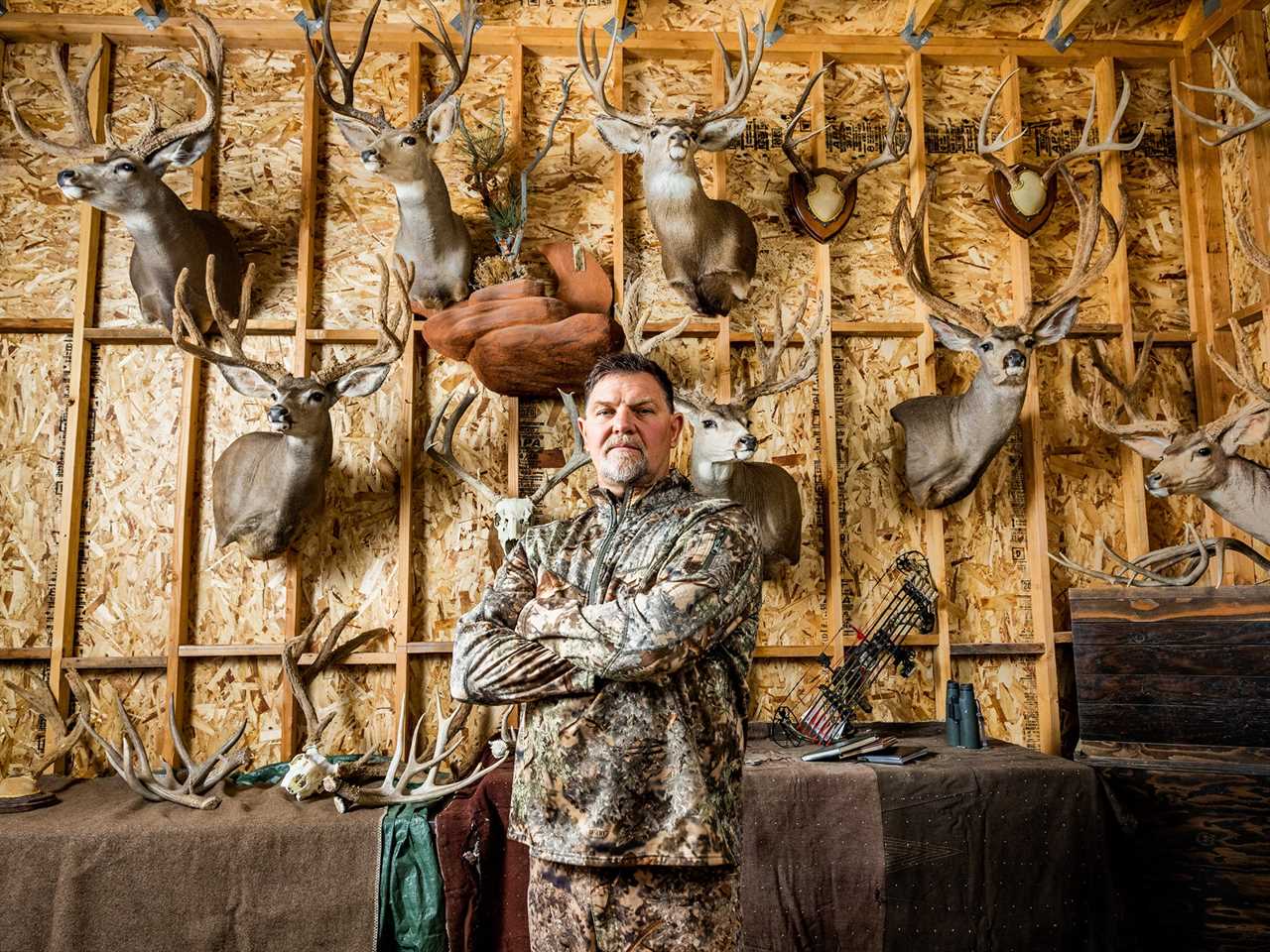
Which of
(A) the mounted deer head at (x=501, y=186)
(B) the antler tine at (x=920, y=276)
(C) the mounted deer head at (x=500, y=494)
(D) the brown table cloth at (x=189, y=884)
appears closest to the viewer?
(D) the brown table cloth at (x=189, y=884)

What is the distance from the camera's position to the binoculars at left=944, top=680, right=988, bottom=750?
3.82m

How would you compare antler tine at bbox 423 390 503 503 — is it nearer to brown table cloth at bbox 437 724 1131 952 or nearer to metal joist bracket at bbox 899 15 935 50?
brown table cloth at bbox 437 724 1131 952

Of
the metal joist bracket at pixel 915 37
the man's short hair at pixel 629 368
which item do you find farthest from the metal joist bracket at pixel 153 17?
the man's short hair at pixel 629 368

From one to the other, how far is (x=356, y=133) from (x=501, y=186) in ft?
2.46

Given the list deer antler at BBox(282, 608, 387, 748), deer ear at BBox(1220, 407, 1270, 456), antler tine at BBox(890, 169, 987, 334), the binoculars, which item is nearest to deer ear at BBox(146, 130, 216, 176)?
deer antler at BBox(282, 608, 387, 748)

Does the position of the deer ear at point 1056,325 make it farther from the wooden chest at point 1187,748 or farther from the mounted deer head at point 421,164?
the mounted deer head at point 421,164

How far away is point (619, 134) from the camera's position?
4285mm

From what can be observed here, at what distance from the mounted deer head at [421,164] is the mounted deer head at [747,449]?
2.94ft

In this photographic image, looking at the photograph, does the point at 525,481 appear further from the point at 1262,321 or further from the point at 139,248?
the point at 1262,321

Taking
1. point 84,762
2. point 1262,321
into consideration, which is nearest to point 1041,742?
point 1262,321

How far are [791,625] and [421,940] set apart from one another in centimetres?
221

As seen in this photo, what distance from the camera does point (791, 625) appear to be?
438 centimetres

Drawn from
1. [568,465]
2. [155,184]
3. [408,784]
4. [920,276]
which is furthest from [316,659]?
[920,276]

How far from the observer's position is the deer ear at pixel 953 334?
4199mm
